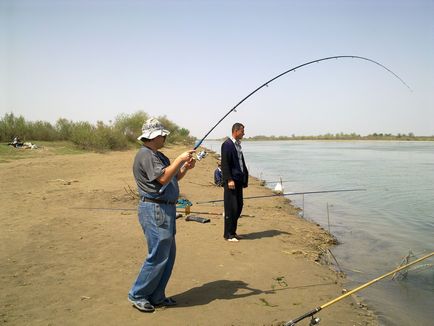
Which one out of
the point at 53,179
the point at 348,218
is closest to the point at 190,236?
the point at 348,218

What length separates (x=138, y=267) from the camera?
15.5 ft

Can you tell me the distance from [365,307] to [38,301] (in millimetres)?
3459

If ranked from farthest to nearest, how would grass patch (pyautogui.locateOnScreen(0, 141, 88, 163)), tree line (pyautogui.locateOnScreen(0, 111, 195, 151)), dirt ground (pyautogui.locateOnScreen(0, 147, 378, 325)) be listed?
tree line (pyautogui.locateOnScreen(0, 111, 195, 151)) < grass patch (pyautogui.locateOnScreen(0, 141, 88, 163)) < dirt ground (pyautogui.locateOnScreen(0, 147, 378, 325))

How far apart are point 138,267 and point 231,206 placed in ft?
5.76

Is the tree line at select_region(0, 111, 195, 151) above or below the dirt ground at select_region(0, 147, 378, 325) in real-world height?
above

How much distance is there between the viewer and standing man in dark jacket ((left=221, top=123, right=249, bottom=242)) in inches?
228

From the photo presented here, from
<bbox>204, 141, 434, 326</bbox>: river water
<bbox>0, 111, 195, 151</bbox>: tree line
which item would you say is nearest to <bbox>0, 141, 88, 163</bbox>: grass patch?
<bbox>0, 111, 195, 151</bbox>: tree line

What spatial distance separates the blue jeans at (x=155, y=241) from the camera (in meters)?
3.29

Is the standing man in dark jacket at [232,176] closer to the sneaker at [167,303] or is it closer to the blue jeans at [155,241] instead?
the sneaker at [167,303]

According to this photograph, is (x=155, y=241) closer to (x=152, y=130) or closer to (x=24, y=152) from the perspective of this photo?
(x=152, y=130)

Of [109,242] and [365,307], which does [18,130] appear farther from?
[365,307]

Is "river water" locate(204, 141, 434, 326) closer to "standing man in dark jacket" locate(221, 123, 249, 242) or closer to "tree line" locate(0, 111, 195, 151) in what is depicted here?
"standing man in dark jacket" locate(221, 123, 249, 242)

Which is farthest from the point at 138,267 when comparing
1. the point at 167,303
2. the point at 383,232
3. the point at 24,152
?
the point at 24,152

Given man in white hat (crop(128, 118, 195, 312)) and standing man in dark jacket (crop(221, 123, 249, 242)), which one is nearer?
man in white hat (crop(128, 118, 195, 312))
